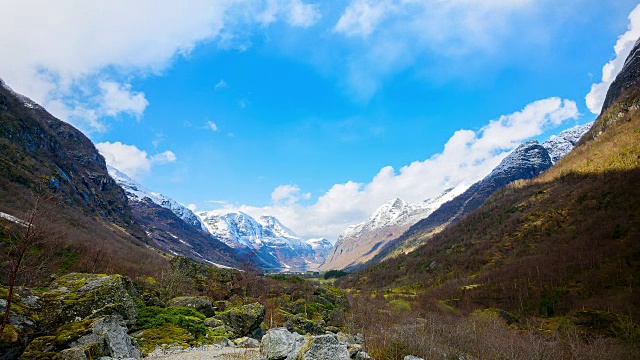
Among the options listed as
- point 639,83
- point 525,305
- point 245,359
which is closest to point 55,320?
point 245,359

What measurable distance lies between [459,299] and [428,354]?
7778cm

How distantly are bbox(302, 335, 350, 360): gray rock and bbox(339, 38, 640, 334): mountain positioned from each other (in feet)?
67.6

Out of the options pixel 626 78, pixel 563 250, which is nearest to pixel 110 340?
pixel 563 250

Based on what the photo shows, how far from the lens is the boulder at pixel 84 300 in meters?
12.7

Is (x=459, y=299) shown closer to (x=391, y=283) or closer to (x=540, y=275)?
(x=540, y=275)

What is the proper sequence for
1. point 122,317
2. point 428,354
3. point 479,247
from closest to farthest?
point 428,354, point 122,317, point 479,247

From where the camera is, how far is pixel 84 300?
547 inches

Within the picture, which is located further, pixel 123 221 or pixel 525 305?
pixel 123 221

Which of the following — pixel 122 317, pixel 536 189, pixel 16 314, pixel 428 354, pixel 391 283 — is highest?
pixel 536 189

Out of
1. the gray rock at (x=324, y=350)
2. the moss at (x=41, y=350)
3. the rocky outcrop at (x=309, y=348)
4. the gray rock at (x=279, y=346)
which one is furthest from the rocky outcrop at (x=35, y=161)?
the gray rock at (x=324, y=350)

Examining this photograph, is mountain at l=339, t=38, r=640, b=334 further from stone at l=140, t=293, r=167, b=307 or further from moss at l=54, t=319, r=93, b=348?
stone at l=140, t=293, r=167, b=307

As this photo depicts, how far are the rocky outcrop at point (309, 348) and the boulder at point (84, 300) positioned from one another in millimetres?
8095

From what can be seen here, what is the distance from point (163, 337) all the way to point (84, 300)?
4.57 m

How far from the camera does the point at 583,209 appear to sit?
9925cm
